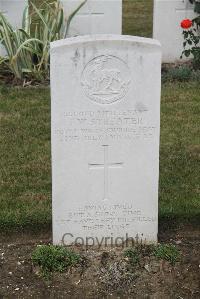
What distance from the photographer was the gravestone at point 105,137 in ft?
14.0

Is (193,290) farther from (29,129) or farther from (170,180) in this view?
(29,129)

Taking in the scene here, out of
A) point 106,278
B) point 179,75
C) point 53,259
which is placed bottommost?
point 106,278

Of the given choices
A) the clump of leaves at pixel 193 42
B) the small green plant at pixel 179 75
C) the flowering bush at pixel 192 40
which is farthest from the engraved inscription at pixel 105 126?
the clump of leaves at pixel 193 42

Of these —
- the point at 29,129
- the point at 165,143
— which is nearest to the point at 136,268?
the point at 165,143

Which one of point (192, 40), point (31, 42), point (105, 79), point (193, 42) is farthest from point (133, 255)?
point (193, 42)

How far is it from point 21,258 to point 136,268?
32.9 inches

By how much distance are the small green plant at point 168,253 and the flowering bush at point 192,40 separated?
466 centimetres

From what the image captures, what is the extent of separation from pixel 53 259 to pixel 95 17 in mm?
5574

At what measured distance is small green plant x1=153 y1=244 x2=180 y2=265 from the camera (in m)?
4.57

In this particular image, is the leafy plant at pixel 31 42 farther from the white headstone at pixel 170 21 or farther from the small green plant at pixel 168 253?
the small green plant at pixel 168 253

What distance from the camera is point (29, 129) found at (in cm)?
706

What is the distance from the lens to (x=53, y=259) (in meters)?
4.49

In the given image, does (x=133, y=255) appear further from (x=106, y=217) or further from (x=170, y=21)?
(x=170, y=21)

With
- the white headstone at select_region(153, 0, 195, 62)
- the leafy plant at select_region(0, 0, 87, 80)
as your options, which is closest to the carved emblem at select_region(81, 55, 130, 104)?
the leafy plant at select_region(0, 0, 87, 80)
